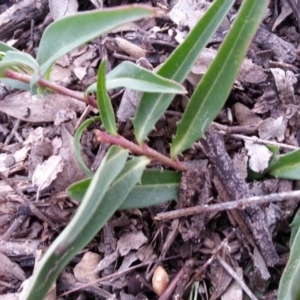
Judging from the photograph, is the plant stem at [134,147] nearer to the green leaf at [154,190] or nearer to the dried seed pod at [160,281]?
the green leaf at [154,190]

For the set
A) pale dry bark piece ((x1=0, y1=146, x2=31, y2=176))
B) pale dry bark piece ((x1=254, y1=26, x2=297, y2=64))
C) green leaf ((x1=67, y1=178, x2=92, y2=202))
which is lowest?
pale dry bark piece ((x1=0, y1=146, x2=31, y2=176))

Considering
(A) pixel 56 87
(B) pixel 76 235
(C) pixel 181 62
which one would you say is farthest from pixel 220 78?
(B) pixel 76 235

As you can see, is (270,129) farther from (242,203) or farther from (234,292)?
(234,292)

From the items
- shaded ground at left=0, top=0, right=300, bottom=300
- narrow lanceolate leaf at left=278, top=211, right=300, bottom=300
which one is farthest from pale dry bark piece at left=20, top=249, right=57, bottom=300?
narrow lanceolate leaf at left=278, top=211, right=300, bottom=300

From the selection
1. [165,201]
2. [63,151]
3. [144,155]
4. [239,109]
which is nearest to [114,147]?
[144,155]

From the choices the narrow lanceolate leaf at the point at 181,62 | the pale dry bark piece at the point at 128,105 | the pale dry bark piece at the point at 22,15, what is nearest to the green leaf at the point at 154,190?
the narrow lanceolate leaf at the point at 181,62

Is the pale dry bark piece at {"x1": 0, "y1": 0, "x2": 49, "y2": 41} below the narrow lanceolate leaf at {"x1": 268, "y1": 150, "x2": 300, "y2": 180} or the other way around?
the other way around

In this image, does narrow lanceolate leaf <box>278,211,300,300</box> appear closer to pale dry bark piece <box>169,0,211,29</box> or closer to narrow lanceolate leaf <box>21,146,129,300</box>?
narrow lanceolate leaf <box>21,146,129,300</box>

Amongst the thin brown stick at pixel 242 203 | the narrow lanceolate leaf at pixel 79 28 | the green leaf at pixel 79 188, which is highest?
the narrow lanceolate leaf at pixel 79 28
